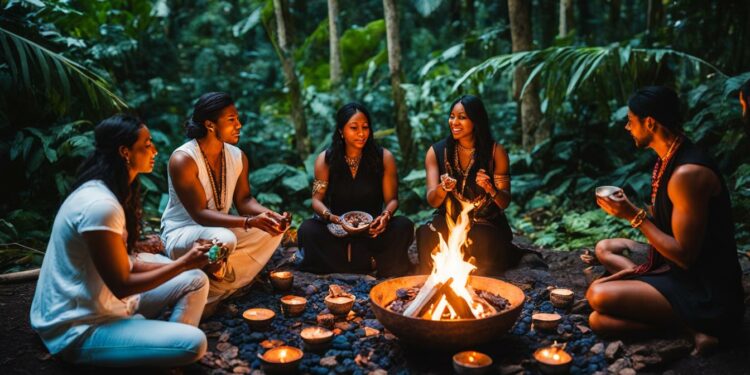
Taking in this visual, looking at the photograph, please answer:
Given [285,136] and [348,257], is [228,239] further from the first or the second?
[285,136]

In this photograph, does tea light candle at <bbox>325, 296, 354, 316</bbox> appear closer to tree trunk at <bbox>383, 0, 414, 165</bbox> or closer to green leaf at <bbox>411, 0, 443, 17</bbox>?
tree trunk at <bbox>383, 0, 414, 165</bbox>

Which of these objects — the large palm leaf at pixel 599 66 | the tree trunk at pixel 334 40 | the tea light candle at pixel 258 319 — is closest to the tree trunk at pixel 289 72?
the tree trunk at pixel 334 40

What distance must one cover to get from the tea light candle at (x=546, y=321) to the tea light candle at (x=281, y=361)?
1.48 meters

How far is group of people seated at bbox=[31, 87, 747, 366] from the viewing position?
7.81 ft

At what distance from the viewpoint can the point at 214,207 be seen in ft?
12.4

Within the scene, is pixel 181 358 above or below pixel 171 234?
below

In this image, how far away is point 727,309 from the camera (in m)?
2.70

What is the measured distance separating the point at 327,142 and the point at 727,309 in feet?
21.1

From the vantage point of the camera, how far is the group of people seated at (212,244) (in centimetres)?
238

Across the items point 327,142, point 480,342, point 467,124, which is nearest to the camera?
point 480,342

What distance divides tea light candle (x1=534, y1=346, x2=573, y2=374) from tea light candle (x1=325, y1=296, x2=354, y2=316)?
1262 mm

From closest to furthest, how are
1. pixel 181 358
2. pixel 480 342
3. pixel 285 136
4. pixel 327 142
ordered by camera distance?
pixel 181 358
pixel 480 342
pixel 327 142
pixel 285 136

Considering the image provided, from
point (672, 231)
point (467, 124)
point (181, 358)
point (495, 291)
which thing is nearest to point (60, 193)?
point (181, 358)

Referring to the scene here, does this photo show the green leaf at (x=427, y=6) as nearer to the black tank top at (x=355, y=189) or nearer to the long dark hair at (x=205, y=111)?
the black tank top at (x=355, y=189)
